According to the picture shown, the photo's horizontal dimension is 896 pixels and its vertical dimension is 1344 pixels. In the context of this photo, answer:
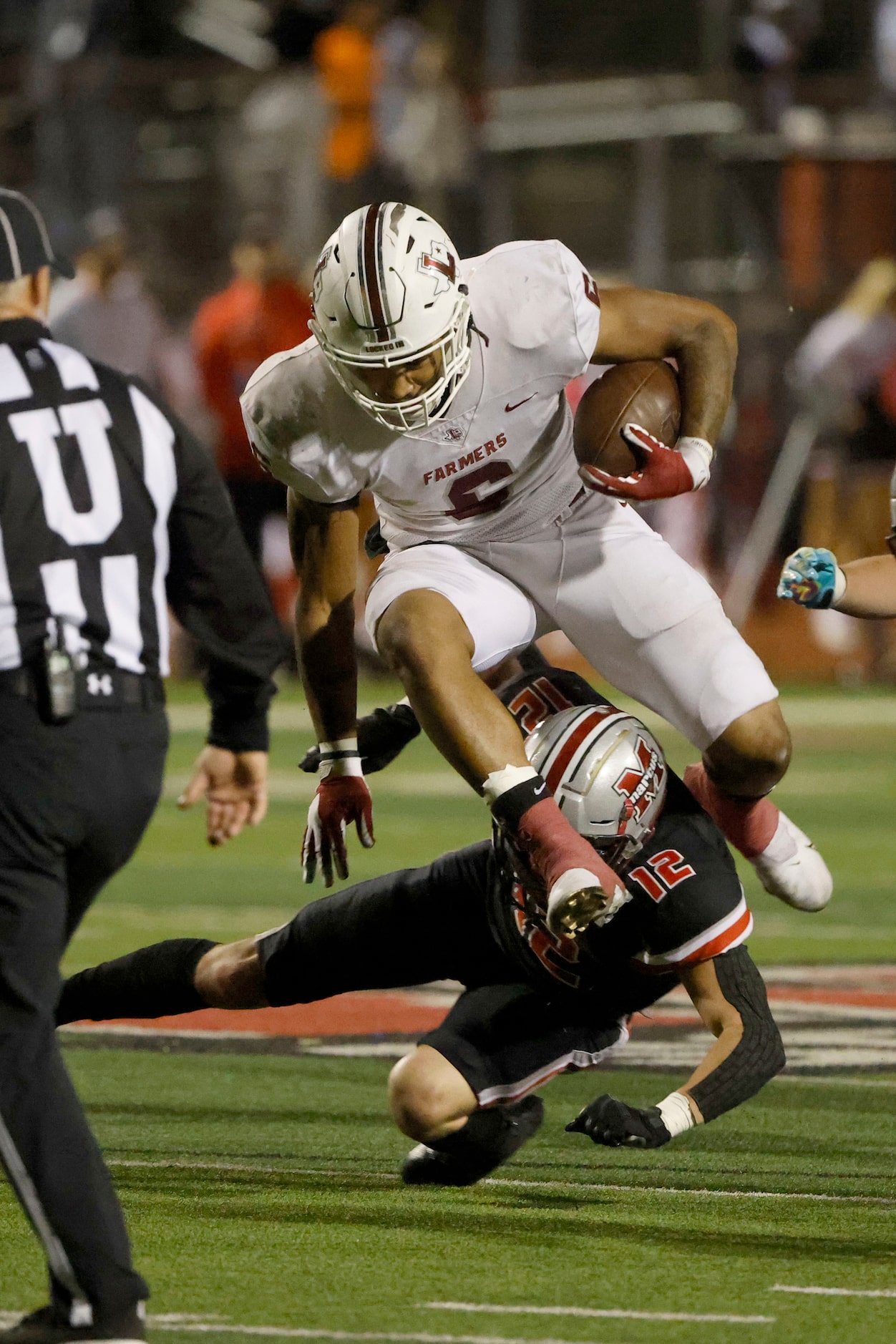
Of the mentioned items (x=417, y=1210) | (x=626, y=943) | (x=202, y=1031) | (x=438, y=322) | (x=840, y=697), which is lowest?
(x=840, y=697)

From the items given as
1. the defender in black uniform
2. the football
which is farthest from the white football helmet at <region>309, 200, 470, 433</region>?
the defender in black uniform

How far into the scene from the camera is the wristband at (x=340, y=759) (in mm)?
5059

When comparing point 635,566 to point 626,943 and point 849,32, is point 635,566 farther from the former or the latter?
point 849,32

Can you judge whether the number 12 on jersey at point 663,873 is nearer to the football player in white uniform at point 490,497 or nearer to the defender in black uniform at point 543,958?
the defender in black uniform at point 543,958

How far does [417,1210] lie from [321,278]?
6.08 feet

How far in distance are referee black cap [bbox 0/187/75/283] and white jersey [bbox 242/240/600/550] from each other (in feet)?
4.82

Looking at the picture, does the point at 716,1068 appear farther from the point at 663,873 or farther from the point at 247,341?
the point at 247,341

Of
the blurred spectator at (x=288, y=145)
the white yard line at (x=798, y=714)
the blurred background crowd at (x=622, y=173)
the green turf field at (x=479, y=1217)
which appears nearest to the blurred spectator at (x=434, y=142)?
the blurred background crowd at (x=622, y=173)

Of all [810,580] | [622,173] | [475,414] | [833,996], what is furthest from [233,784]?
[622,173]

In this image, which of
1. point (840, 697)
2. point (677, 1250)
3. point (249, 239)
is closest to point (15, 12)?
point (249, 239)

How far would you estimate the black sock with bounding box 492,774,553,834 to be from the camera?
428 cm

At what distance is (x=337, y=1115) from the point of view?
5.00m

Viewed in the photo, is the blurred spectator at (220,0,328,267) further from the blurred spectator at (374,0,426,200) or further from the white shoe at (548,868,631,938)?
the white shoe at (548,868,631,938)

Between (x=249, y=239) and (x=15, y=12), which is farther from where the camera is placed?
(x=15, y=12)
